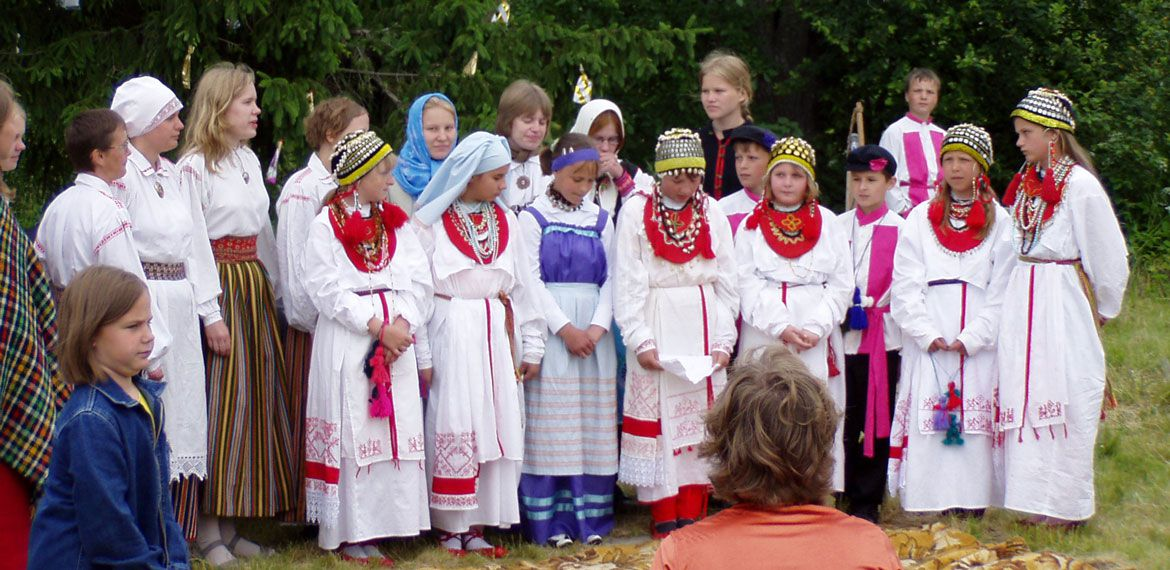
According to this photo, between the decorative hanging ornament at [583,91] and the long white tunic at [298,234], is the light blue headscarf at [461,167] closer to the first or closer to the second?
the long white tunic at [298,234]

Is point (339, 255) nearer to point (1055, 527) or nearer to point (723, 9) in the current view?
point (1055, 527)

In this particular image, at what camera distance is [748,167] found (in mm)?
6898

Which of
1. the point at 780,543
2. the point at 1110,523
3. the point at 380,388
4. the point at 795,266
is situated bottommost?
the point at 1110,523

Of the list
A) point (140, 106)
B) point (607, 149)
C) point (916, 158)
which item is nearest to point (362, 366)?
point (140, 106)

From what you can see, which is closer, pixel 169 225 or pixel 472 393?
pixel 169 225

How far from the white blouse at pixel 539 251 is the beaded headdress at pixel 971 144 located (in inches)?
65.2

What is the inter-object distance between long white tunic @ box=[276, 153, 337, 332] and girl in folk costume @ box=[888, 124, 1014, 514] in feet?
8.81

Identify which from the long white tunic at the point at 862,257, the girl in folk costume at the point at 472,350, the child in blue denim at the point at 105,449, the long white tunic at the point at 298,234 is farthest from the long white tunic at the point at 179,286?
the long white tunic at the point at 862,257

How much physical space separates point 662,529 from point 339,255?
76.1 inches

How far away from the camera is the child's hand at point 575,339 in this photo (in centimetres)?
625

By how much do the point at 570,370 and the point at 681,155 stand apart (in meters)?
1.09

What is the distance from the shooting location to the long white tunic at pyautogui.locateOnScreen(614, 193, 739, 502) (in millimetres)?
6250

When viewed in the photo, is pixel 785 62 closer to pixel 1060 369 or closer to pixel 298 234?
pixel 1060 369

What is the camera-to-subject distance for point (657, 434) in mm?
6289
